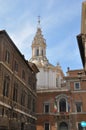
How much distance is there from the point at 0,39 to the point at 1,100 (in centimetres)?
611

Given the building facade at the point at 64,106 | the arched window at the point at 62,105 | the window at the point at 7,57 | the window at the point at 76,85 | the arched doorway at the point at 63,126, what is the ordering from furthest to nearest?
the arched window at the point at 62,105 < the window at the point at 76,85 < the arched doorway at the point at 63,126 < the building facade at the point at 64,106 < the window at the point at 7,57

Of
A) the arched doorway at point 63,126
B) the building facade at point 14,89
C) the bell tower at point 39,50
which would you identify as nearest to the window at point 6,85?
the building facade at point 14,89

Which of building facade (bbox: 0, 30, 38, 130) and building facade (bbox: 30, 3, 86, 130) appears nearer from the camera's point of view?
building facade (bbox: 0, 30, 38, 130)

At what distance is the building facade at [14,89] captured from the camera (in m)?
23.9

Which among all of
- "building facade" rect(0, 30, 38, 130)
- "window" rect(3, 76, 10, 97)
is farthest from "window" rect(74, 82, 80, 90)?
"window" rect(3, 76, 10, 97)

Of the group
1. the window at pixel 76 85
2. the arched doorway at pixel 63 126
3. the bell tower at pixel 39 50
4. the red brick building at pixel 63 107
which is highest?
the bell tower at pixel 39 50

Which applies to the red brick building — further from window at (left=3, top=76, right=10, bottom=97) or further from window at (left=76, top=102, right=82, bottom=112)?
window at (left=3, top=76, right=10, bottom=97)

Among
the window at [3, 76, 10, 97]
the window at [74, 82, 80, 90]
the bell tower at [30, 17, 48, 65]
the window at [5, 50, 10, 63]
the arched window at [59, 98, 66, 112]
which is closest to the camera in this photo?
the window at [3, 76, 10, 97]

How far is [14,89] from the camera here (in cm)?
2762

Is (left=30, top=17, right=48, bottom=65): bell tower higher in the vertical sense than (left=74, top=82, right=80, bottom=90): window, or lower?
higher

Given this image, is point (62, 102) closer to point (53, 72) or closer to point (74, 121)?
point (74, 121)

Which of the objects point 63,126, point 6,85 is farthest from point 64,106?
point 6,85

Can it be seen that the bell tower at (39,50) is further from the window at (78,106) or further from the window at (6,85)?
the window at (6,85)

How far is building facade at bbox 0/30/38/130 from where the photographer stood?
2386cm
